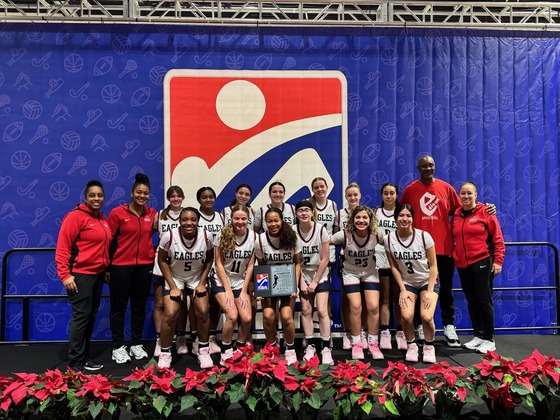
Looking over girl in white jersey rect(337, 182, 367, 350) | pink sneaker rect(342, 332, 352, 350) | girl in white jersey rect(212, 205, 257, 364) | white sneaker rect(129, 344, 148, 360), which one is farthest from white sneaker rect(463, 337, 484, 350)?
white sneaker rect(129, 344, 148, 360)

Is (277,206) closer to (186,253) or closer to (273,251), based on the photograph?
(273,251)

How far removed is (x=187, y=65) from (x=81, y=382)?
12.2ft

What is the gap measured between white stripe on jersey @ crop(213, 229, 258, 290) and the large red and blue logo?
131 cm

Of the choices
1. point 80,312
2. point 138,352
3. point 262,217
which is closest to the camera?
point 80,312

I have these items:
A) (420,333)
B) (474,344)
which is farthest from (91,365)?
(474,344)

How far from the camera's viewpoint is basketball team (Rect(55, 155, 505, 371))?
3832 millimetres

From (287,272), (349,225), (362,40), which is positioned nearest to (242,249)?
(287,272)

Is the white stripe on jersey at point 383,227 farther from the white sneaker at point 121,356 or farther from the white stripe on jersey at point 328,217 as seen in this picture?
the white sneaker at point 121,356

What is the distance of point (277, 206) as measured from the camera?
182 inches

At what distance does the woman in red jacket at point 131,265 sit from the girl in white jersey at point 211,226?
0.52m

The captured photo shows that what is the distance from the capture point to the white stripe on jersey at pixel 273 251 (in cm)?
394

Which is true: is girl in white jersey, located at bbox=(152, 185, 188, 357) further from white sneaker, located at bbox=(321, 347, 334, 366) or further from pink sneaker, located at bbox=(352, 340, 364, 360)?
pink sneaker, located at bbox=(352, 340, 364, 360)

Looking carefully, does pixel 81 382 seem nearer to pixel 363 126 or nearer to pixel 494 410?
pixel 494 410

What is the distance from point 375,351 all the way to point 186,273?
74.5 inches
